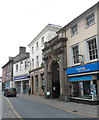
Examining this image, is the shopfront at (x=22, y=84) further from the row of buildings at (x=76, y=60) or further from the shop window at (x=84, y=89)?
the shop window at (x=84, y=89)

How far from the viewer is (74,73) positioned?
52.3 ft

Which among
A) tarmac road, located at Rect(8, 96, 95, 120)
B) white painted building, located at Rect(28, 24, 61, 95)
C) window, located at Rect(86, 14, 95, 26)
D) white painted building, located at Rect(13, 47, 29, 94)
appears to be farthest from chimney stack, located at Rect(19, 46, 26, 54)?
tarmac road, located at Rect(8, 96, 95, 120)

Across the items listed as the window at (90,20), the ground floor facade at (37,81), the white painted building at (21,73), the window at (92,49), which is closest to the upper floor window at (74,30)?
the window at (90,20)

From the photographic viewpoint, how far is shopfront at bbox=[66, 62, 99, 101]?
13453mm

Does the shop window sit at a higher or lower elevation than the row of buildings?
lower

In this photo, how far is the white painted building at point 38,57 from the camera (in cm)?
2539

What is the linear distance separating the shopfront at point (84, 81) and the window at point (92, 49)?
980 millimetres

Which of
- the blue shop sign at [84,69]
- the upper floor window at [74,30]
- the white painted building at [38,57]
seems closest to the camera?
the blue shop sign at [84,69]

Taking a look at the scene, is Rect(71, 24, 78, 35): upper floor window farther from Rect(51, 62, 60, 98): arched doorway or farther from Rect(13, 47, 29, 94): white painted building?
Rect(13, 47, 29, 94): white painted building

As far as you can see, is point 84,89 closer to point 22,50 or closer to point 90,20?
point 90,20

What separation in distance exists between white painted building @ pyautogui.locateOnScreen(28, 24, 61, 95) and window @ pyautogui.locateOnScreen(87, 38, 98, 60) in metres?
11.1

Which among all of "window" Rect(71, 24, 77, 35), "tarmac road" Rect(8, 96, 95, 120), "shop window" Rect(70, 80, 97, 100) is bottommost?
"tarmac road" Rect(8, 96, 95, 120)

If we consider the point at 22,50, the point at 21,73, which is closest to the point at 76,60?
the point at 21,73

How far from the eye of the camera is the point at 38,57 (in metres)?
28.3
